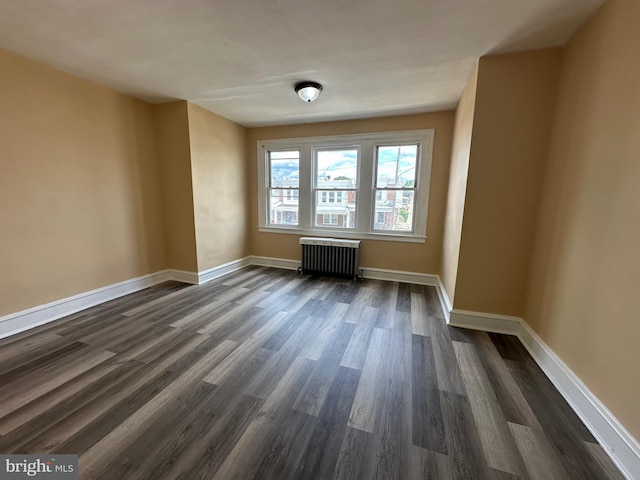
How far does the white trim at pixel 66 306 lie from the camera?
2.35 metres

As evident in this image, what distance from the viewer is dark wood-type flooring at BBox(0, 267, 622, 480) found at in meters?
1.25

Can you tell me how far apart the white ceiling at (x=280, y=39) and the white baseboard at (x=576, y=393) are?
7.87 feet

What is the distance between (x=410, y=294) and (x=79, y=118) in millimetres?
4468

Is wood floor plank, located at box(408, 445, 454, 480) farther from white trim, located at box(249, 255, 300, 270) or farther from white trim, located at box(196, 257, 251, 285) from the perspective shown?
white trim, located at box(249, 255, 300, 270)

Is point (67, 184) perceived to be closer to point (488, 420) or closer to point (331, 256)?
point (331, 256)

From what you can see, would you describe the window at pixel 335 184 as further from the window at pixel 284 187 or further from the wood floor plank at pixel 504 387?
the wood floor plank at pixel 504 387

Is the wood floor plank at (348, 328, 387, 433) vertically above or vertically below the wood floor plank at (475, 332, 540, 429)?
below

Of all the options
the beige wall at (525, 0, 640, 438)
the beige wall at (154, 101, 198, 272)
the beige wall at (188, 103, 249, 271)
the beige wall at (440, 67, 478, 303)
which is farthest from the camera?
the beige wall at (188, 103, 249, 271)

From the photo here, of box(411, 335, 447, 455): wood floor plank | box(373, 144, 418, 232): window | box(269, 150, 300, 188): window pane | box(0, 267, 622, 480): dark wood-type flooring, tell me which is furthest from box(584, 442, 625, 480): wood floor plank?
box(269, 150, 300, 188): window pane

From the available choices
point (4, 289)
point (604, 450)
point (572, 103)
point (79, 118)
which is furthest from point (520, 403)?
point (79, 118)

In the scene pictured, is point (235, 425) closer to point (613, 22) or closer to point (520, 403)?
point (520, 403)

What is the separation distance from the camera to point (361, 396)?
1.68m

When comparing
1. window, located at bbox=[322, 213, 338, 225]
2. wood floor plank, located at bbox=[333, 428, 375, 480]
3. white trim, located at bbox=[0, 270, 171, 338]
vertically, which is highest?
window, located at bbox=[322, 213, 338, 225]

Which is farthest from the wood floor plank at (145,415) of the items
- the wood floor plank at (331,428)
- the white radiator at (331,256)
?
the white radiator at (331,256)
